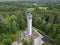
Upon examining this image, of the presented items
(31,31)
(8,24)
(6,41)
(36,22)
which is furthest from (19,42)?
(36,22)

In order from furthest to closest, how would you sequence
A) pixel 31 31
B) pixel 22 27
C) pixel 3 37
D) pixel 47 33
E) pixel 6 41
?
pixel 22 27, pixel 47 33, pixel 31 31, pixel 3 37, pixel 6 41

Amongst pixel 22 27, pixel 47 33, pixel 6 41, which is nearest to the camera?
pixel 6 41

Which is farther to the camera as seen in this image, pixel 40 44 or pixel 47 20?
pixel 47 20

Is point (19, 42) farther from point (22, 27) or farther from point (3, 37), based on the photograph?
point (22, 27)

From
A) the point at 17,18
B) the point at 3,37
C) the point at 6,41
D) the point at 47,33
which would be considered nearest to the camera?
the point at 6,41

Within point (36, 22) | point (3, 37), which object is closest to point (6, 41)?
point (3, 37)

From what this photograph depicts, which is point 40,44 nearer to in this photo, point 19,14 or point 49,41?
point 49,41

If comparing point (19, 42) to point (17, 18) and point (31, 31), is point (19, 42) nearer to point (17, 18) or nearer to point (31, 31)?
point (31, 31)

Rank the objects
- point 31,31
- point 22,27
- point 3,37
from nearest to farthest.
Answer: point 3,37 → point 31,31 → point 22,27

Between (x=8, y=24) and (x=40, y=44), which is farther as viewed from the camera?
(x=8, y=24)
